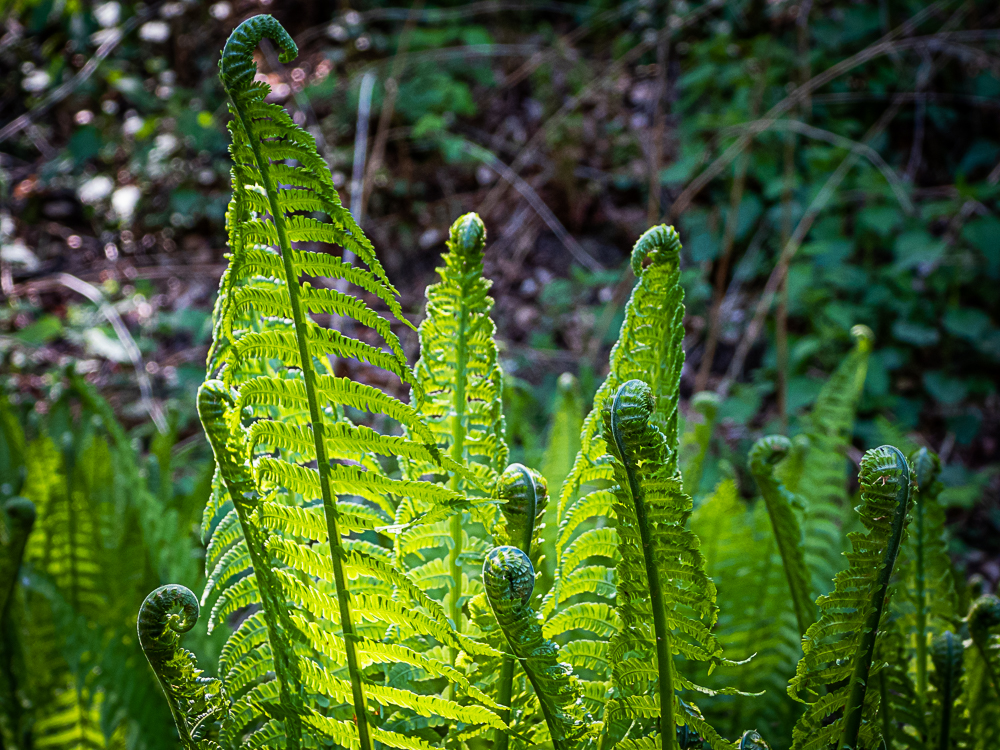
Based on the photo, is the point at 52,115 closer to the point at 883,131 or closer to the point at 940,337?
the point at 883,131

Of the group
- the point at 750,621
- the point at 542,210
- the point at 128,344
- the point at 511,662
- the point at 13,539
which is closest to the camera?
the point at 511,662

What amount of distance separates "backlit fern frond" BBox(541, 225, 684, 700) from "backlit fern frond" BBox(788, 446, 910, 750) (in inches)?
5.9

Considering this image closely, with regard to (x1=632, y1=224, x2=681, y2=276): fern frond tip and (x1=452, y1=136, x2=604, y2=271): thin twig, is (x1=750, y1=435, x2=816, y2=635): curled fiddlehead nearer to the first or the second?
(x1=632, y1=224, x2=681, y2=276): fern frond tip

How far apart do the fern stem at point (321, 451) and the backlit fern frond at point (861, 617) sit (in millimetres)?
348

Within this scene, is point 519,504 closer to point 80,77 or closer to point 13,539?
point 13,539

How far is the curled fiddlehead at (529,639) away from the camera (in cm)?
53

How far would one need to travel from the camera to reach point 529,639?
0.55 m

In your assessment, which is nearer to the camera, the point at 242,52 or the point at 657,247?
the point at 242,52

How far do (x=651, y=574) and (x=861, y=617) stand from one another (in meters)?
0.17

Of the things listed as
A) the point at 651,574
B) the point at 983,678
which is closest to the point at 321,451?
the point at 651,574

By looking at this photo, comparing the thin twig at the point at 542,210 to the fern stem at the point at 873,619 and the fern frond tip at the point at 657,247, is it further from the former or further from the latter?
the fern stem at the point at 873,619

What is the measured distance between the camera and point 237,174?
573mm

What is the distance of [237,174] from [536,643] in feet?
1.34

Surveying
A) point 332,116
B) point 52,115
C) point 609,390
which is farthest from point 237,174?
point 52,115
